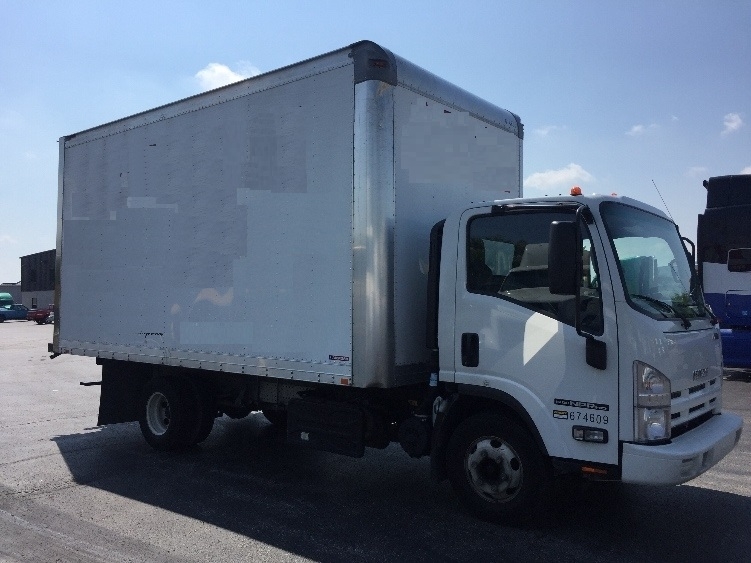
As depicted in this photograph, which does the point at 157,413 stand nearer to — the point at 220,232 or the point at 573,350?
the point at 220,232

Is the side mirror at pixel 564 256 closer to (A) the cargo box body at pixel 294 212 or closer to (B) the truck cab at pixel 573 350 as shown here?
(B) the truck cab at pixel 573 350

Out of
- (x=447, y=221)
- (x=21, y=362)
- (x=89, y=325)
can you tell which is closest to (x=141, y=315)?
(x=89, y=325)

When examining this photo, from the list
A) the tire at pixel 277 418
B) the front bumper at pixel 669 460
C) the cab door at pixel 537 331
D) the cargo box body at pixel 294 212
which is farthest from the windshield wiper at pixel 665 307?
the tire at pixel 277 418

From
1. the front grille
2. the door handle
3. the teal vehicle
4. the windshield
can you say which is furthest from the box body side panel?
the teal vehicle

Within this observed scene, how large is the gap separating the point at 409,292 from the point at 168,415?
12.7ft

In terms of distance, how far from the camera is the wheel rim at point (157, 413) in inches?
308

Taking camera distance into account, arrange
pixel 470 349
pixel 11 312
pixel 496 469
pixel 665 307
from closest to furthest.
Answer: pixel 665 307 < pixel 496 469 < pixel 470 349 < pixel 11 312

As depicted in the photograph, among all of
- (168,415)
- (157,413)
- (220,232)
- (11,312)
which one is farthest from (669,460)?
(11,312)

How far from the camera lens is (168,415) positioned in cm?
774

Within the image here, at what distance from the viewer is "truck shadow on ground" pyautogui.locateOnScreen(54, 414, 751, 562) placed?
460 cm

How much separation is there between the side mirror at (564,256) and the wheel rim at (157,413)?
5308 millimetres

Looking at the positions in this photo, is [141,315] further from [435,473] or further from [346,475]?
[435,473]

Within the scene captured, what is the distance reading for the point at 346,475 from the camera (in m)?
6.66

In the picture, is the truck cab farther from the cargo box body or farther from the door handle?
the cargo box body
